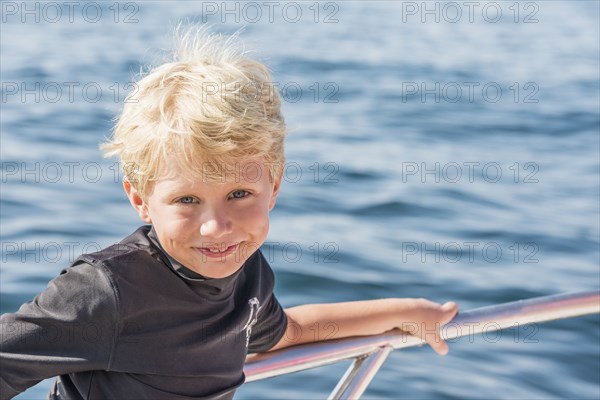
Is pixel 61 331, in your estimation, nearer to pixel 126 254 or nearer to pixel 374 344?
pixel 126 254

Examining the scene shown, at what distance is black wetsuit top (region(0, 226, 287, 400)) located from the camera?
1650mm

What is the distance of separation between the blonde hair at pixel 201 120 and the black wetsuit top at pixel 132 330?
16 cm

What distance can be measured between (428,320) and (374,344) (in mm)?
135

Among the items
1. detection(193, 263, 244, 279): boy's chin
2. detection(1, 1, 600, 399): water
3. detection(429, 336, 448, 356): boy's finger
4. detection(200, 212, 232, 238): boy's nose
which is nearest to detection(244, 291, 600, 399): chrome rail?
detection(429, 336, 448, 356): boy's finger

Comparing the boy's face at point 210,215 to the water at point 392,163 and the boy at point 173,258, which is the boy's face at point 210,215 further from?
the water at point 392,163

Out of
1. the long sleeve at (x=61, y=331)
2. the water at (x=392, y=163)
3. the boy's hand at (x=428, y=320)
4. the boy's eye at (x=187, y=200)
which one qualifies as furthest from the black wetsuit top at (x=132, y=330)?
the water at (x=392, y=163)

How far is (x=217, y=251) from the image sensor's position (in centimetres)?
183

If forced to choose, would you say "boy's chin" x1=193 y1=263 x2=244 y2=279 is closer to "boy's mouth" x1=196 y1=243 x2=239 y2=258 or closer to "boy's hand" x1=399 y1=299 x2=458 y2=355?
"boy's mouth" x1=196 y1=243 x2=239 y2=258

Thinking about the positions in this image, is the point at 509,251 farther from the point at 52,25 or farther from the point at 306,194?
the point at 52,25

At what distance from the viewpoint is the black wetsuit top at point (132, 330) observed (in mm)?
1650

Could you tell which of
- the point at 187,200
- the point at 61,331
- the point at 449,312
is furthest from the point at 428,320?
the point at 61,331

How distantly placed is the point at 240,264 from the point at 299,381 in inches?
72.1

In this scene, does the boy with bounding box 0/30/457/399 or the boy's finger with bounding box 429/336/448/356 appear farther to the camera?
the boy's finger with bounding box 429/336/448/356

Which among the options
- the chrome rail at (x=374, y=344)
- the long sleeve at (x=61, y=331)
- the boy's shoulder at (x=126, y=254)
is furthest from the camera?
the chrome rail at (x=374, y=344)
